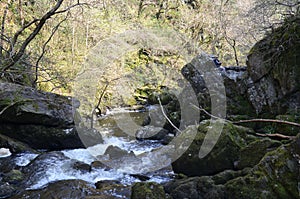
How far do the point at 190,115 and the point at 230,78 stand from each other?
212cm

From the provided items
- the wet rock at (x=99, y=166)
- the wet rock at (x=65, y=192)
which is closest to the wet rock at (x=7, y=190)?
the wet rock at (x=65, y=192)

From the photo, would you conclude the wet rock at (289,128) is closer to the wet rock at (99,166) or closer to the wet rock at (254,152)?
the wet rock at (254,152)

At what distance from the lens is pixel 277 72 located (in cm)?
759

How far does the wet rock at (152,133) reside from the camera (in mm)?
10633

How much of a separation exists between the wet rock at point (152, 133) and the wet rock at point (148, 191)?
244 inches

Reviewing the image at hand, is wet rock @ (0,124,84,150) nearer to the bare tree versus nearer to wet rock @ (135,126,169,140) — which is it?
wet rock @ (135,126,169,140)

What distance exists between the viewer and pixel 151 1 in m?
28.6

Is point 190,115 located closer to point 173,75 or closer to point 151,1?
point 173,75

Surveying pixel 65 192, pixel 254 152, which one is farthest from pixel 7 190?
pixel 254 152

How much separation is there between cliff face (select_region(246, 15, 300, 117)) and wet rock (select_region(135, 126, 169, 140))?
362 cm

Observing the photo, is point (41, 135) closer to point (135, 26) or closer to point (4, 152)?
point (4, 152)

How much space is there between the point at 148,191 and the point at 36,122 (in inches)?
224

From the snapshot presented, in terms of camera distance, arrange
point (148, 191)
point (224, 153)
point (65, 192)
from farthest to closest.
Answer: point (224, 153) < point (65, 192) < point (148, 191)

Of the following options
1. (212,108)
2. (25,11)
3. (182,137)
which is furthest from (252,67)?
(25,11)
